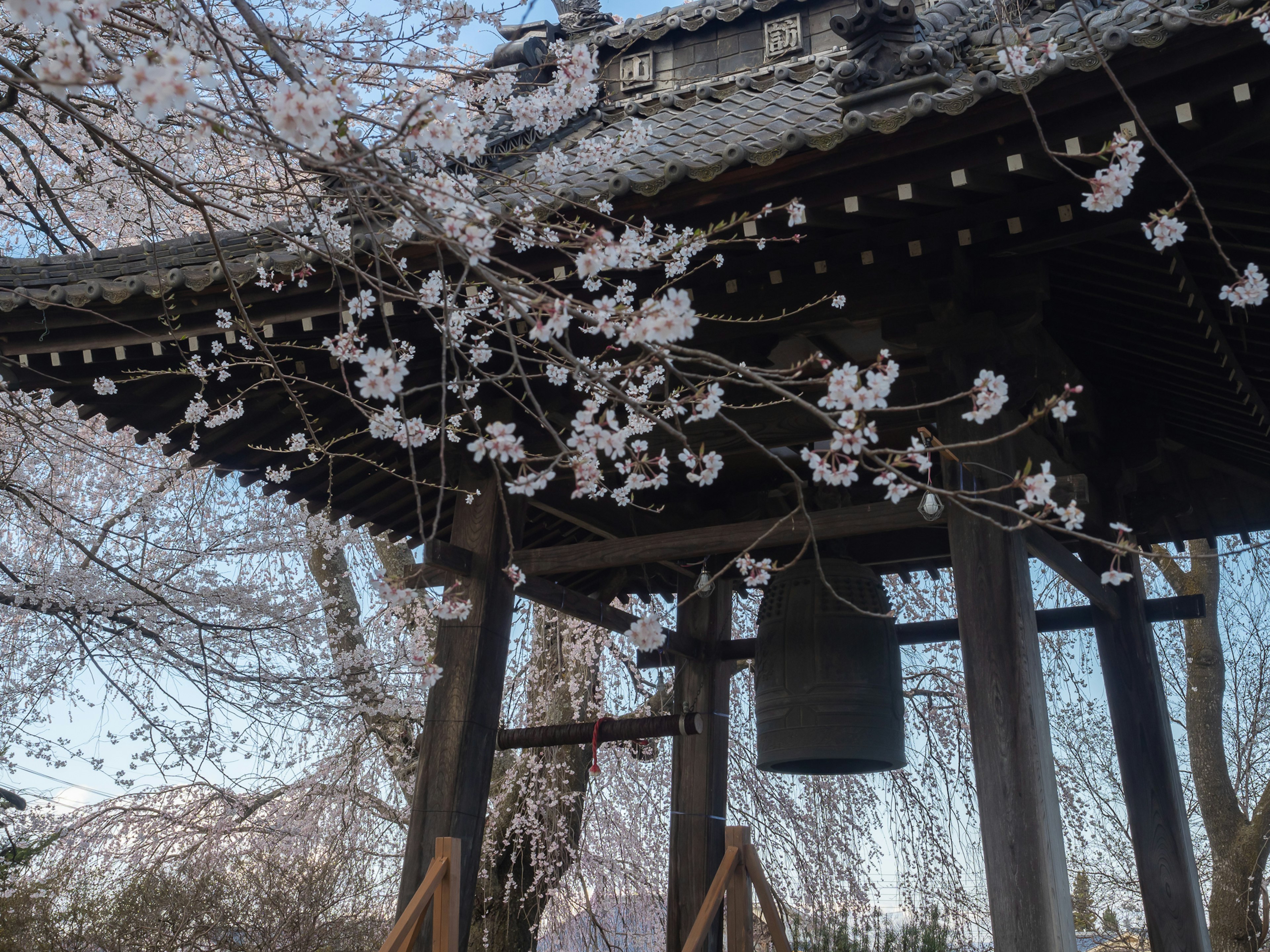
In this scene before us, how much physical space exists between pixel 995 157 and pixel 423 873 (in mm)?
2798

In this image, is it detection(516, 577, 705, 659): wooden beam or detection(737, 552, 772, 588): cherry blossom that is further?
detection(516, 577, 705, 659): wooden beam

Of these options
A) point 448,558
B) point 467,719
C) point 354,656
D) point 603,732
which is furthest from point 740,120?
point 354,656

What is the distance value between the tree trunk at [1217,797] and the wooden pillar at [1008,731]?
5331mm

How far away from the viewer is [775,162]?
2.50m

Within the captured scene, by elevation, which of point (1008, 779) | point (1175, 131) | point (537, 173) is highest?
point (537, 173)

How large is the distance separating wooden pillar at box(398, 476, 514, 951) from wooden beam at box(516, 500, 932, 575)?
0.17 metres

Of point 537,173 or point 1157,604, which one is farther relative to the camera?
point 1157,604

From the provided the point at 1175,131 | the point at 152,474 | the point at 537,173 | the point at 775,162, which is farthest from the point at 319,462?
the point at 152,474

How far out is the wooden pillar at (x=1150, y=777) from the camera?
3.74m

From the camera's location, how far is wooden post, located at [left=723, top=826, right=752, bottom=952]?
133 inches

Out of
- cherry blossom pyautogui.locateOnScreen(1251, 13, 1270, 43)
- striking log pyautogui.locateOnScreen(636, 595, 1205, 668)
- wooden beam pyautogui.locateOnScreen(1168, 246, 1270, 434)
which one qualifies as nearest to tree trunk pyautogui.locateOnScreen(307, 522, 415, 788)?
striking log pyautogui.locateOnScreen(636, 595, 1205, 668)

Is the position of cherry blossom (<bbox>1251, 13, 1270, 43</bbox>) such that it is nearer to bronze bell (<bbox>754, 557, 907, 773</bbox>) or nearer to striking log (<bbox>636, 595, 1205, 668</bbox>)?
bronze bell (<bbox>754, 557, 907, 773</bbox>)

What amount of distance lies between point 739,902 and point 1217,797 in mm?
7910

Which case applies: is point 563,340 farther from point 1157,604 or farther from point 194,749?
point 194,749
